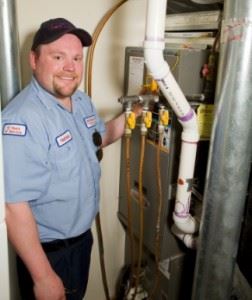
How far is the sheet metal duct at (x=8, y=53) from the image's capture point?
1.04m

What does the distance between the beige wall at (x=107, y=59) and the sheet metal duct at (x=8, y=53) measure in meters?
0.21

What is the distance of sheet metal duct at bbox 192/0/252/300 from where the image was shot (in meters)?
0.89

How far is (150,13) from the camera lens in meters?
0.89

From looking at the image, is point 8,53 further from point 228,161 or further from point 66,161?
point 228,161

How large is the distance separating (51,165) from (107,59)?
2.27 ft

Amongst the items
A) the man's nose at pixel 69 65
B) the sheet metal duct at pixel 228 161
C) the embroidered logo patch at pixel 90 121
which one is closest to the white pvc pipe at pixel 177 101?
the sheet metal duct at pixel 228 161

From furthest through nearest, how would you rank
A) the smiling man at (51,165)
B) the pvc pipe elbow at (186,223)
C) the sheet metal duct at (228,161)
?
the pvc pipe elbow at (186,223) < the smiling man at (51,165) < the sheet metal duct at (228,161)

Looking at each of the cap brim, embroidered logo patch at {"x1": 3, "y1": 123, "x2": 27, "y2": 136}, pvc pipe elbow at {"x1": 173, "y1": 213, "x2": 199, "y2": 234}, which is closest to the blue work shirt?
embroidered logo patch at {"x1": 3, "y1": 123, "x2": 27, "y2": 136}

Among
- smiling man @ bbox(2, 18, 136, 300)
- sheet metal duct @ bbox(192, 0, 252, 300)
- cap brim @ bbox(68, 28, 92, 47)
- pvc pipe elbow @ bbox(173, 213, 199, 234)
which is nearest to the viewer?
sheet metal duct @ bbox(192, 0, 252, 300)

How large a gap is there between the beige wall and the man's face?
285mm

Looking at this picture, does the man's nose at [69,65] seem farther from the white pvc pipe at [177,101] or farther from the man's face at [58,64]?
the white pvc pipe at [177,101]

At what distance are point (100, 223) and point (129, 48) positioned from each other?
3.10ft

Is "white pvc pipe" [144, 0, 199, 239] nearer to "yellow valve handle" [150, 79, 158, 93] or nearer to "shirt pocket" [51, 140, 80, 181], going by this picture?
"yellow valve handle" [150, 79, 158, 93]

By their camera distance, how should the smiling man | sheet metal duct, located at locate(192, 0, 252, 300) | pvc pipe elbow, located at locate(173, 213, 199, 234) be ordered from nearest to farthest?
sheet metal duct, located at locate(192, 0, 252, 300)
the smiling man
pvc pipe elbow, located at locate(173, 213, 199, 234)
